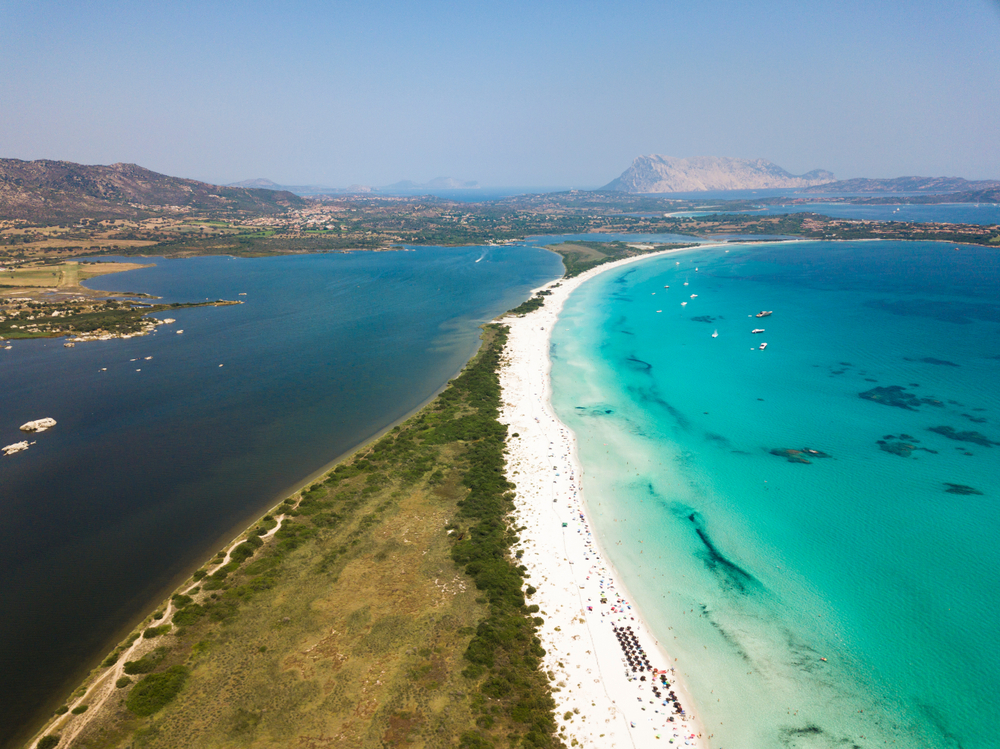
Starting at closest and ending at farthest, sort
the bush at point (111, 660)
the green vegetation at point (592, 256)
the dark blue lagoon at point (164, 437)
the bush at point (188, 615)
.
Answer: the bush at point (111, 660) < the bush at point (188, 615) < the dark blue lagoon at point (164, 437) < the green vegetation at point (592, 256)

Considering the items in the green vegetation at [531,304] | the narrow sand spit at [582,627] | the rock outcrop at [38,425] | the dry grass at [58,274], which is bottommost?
the narrow sand spit at [582,627]

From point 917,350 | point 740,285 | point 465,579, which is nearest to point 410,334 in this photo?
point 465,579

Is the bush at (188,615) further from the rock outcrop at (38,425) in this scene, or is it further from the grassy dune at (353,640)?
the rock outcrop at (38,425)

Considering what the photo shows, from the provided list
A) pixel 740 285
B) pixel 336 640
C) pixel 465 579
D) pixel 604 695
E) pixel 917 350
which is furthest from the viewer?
pixel 740 285

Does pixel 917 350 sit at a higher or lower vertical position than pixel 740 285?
lower

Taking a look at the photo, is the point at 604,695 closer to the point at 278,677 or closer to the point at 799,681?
the point at 799,681

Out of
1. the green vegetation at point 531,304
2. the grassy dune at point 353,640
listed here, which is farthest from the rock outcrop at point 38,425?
the green vegetation at point 531,304

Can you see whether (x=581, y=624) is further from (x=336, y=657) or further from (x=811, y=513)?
(x=811, y=513)
